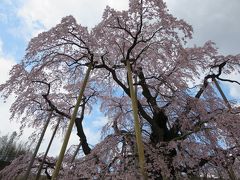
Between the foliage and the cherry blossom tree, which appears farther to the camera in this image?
the foliage

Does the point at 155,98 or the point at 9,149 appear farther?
the point at 9,149

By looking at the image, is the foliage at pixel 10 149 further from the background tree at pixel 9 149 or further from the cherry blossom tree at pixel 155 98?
the cherry blossom tree at pixel 155 98

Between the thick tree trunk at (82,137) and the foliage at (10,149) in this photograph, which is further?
the foliage at (10,149)

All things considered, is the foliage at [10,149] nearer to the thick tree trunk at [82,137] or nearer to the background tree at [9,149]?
the background tree at [9,149]

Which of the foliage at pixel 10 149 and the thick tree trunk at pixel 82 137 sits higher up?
the foliage at pixel 10 149

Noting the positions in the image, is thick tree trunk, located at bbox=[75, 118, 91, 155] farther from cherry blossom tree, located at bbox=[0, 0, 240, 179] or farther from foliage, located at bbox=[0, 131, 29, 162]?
foliage, located at bbox=[0, 131, 29, 162]

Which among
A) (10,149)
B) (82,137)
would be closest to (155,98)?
(82,137)

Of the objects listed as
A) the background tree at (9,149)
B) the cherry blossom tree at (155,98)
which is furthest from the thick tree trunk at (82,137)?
the background tree at (9,149)

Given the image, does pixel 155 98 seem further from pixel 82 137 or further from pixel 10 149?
pixel 10 149

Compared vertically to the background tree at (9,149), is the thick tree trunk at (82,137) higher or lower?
lower

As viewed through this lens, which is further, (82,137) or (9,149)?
(9,149)

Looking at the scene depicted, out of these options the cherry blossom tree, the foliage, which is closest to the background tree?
the foliage

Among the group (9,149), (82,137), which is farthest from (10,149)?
(82,137)

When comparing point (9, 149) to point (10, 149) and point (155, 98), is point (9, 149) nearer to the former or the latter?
point (10, 149)
